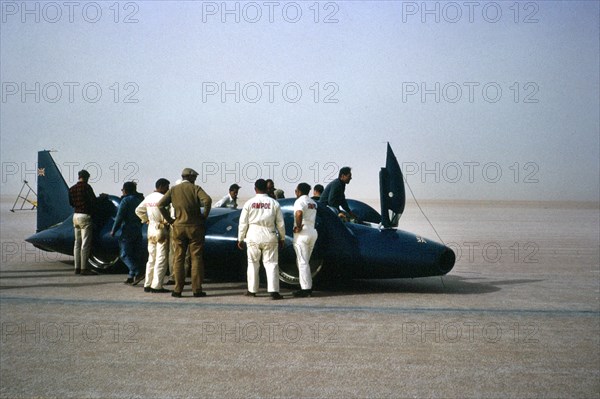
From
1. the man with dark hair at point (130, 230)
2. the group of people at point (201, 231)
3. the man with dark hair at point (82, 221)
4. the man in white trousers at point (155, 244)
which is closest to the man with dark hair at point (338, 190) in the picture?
the group of people at point (201, 231)

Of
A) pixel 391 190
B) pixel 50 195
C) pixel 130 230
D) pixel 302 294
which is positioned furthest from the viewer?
pixel 50 195

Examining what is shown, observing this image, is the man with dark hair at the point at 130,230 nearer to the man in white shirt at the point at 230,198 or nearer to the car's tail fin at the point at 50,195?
the man in white shirt at the point at 230,198

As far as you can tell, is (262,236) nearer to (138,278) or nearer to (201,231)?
(201,231)

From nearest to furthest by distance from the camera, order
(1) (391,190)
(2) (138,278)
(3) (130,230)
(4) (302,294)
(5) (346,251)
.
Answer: (4) (302,294)
(5) (346,251)
(1) (391,190)
(2) (138,278)
(3) (130,230)

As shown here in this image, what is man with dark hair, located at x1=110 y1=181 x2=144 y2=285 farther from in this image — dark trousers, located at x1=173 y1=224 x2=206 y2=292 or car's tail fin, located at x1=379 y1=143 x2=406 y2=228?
car's tail fin, located at x1=379 y1=143 x2=406 y2=228

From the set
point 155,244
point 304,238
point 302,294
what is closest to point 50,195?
point 155,244

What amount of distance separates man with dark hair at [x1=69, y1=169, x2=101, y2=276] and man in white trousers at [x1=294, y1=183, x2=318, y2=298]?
4.85m

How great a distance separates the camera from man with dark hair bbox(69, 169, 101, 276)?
13.1m

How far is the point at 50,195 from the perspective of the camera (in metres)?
15.2

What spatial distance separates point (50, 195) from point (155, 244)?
17.7 ft

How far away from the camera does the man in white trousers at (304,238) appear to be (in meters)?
10.3

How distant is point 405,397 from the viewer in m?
5.16

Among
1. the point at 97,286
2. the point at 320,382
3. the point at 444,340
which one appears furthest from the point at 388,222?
the point at 320,382

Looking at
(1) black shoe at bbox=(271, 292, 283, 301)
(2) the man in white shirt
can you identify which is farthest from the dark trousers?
(2) the man in white shirt
